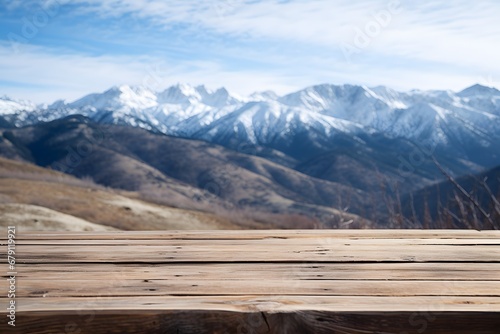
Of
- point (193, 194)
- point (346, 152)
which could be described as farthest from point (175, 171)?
point (346, 152)

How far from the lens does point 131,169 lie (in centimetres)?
11844

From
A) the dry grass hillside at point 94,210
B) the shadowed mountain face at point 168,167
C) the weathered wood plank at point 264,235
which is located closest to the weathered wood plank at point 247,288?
the weathered wood plank at point 264,235

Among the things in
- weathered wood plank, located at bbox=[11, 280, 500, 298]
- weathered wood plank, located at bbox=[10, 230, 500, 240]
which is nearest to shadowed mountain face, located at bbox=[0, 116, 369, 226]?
weathered wood plank, located at bbox=[10, 230, 500, 240]

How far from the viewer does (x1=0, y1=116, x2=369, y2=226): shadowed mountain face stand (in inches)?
4158

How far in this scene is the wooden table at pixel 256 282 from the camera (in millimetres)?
1753

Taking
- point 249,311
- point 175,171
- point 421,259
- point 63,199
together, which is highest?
point 249,311

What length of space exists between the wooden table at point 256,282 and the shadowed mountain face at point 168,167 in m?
80.6

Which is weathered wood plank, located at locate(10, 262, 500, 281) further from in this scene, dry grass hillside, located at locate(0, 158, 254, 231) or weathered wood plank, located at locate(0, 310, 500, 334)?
dry grass hillside, located at locate(0, 158, 254, 231)

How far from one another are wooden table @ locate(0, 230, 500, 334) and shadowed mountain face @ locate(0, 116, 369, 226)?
265 feet

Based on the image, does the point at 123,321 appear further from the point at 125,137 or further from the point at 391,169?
the point at 391,169

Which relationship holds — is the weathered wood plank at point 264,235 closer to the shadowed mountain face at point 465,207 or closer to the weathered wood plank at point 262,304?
the weathered wood plank at point 262,304

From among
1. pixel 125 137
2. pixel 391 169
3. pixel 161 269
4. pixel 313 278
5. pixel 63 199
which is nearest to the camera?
pixel 313 278

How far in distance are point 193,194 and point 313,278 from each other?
95.5m

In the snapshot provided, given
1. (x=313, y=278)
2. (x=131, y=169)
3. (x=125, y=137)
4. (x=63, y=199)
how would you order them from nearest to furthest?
(x=313, y=278)
(x=63, y=199)
(x=131, y=169)
(x=125, y=137)
